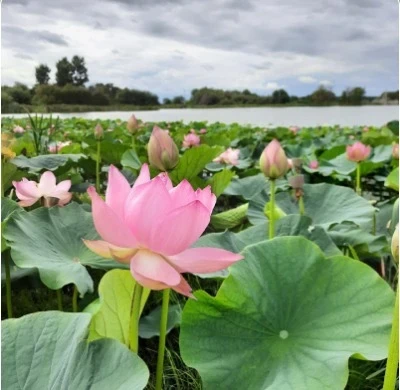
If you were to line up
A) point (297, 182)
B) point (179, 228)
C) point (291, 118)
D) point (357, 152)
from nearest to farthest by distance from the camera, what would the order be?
1. point (179, 228)
2. point (297, 182)
3. point (357, 152)
4. point (291, 118)

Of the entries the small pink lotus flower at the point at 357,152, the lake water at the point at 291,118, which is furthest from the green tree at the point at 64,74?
the small pink lotus flower at the point at 357,152

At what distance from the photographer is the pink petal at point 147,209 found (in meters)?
0.47

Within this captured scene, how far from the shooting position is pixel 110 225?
1.54ft

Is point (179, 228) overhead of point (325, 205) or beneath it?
overhead

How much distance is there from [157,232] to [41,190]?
58cm

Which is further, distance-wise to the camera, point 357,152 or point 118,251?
point 357,152

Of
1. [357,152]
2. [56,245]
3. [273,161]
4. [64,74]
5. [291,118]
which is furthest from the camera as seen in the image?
[64,74]

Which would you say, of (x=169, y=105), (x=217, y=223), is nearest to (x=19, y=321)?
(x=217, y=223)

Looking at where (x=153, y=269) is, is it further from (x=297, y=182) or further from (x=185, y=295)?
(x=297, y=182)

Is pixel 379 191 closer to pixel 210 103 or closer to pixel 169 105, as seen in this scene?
pixel 210 103

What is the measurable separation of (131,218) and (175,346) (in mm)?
723

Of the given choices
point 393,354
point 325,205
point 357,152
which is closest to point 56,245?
point 393,354

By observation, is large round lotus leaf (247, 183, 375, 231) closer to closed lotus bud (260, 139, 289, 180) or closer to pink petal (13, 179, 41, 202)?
closed lotus bud (260, 139, 289, 180)

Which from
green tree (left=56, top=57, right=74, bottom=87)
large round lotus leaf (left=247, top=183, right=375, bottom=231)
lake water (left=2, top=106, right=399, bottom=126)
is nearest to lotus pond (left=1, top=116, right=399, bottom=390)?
large round lotus leaf (left=247, top=183, right=375, bottom=231)
